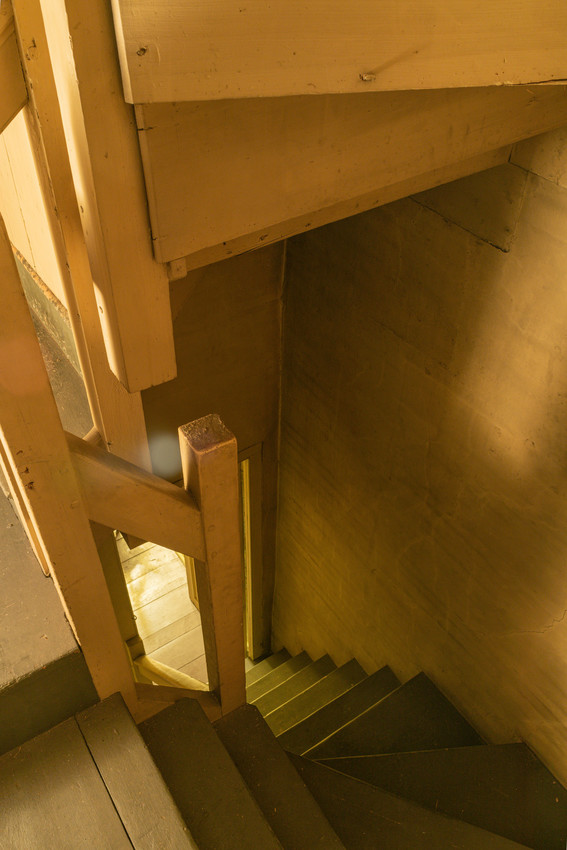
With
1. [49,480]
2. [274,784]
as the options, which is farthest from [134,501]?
[274,784]

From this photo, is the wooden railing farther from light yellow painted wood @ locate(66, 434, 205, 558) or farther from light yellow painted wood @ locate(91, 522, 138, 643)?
light yellow painted wood @ locate(91, 522, 138, 643)

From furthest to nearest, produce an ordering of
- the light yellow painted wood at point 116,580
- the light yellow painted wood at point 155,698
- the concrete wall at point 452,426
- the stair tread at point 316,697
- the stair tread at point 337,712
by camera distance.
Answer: the stair tread at point 316,697, the light yellow painted wood at point 116,580, the stair tread at point 337,712, the concrete wall at point 452,426, the light yellow painted wood at point 155,698

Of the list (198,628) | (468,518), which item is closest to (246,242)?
(468,518)

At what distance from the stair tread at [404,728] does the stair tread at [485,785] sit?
0.83 feet

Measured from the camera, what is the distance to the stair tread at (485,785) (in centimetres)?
249

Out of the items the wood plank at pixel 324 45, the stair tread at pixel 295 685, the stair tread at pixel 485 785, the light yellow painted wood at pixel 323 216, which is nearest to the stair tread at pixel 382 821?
the stair tread at pixel 485 785

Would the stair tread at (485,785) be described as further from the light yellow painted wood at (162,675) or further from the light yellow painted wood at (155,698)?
the light yellow painted wood at (162,675)

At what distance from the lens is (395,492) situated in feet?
10.3

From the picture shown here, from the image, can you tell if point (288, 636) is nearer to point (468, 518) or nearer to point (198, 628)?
point (198, 628)

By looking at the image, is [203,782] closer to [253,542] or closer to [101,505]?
[101,505]

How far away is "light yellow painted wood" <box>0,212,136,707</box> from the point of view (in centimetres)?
102

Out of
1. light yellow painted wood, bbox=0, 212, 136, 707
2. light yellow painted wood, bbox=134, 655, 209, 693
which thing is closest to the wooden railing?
light yellow painted wood, bbox=0, 212, 136, 707

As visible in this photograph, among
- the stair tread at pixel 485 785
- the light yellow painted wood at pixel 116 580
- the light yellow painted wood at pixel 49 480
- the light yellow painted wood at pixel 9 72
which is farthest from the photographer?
the light yellow painted wood at pixel 116 580

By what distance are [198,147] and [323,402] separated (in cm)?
244
